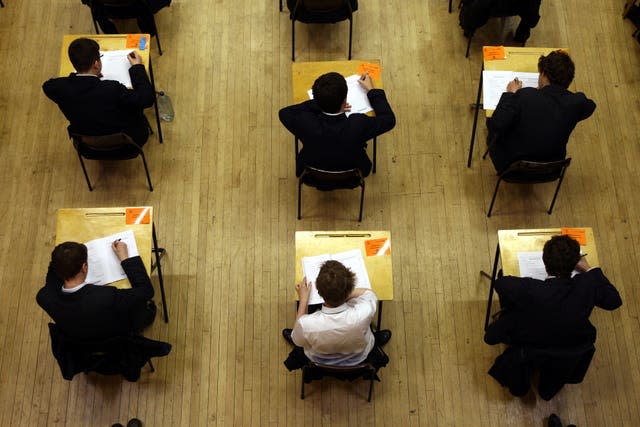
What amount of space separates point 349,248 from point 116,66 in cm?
210

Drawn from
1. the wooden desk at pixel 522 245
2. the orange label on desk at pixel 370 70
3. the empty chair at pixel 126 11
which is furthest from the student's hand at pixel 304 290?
the empty chair at pixel 126 11

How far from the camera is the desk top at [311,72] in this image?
5.34 m

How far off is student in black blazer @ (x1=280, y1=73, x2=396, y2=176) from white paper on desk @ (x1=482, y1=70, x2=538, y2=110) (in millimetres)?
698

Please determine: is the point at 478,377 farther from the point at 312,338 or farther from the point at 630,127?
the point at 630,127

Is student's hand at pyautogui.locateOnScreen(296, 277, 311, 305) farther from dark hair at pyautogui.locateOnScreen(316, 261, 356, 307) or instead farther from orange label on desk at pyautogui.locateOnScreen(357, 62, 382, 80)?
orange label on desk at pyautogui.locateOnScreen(357, 62, 382, 80)

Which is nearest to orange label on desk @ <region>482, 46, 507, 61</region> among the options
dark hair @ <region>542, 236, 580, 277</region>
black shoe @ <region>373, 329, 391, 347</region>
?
dark hair @ <region>542, 236, 580, 277</region>

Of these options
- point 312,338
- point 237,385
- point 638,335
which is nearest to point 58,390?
point 237,385

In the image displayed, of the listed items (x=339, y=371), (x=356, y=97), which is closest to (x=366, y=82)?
(x=356, y=97)

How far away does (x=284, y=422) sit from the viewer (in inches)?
197

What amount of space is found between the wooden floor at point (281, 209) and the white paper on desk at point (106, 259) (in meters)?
0.81

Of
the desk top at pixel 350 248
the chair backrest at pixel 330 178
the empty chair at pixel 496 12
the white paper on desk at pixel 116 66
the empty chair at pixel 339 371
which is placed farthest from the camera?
the empty chair at pixel 496 12

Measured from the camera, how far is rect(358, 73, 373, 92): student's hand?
17.3 feet

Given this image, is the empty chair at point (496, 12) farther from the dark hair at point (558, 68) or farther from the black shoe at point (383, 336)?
the black shoe at point (383, 336)

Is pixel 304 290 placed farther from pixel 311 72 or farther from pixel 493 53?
pixel 493 53
